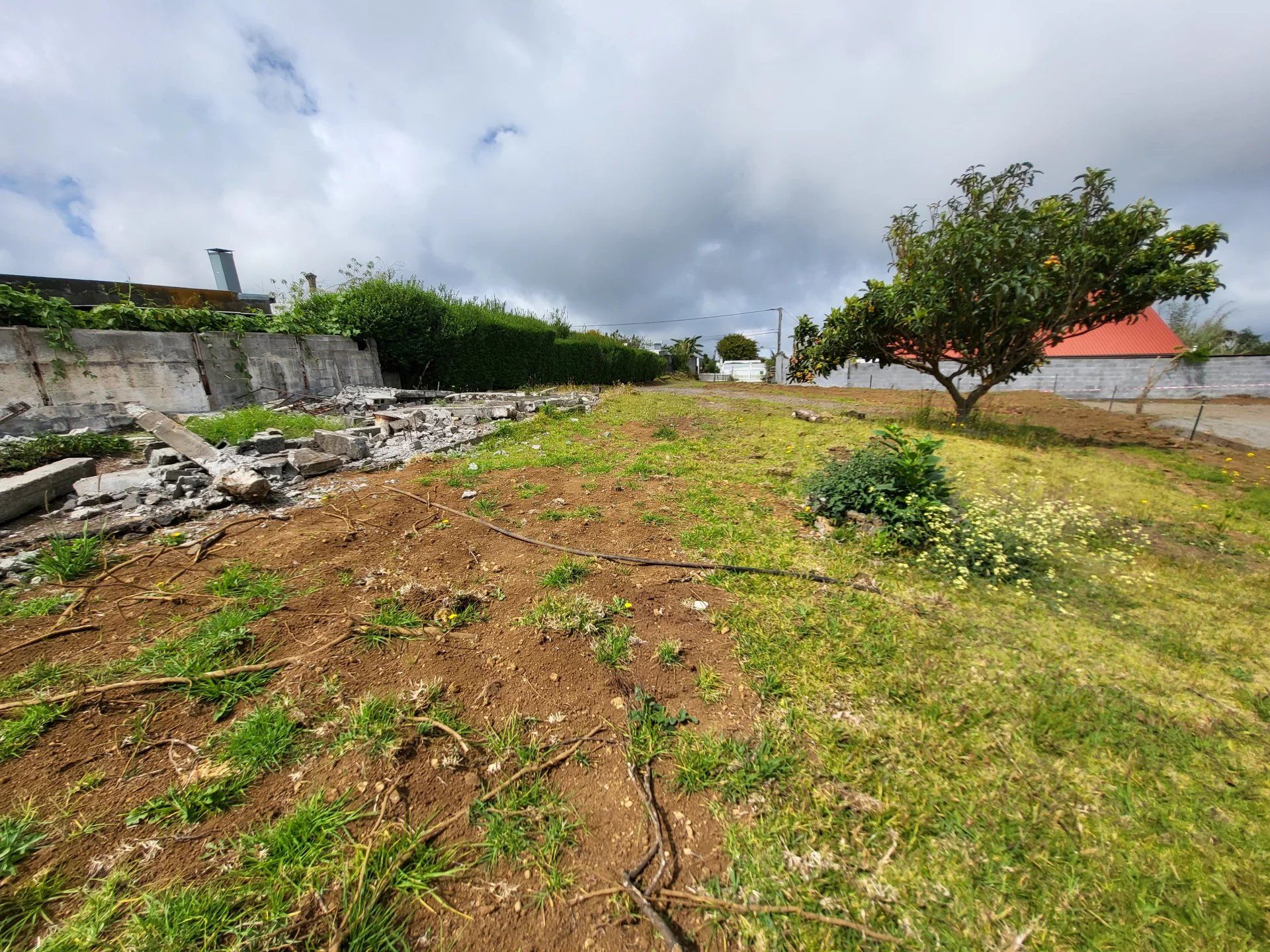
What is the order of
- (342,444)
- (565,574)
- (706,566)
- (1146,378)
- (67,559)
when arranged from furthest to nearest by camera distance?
(1146,378) < (342,444) < (706,566) < (565,574) < (67,559)

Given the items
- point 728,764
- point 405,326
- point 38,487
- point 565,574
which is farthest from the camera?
point 405,326

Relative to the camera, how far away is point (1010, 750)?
1748mm

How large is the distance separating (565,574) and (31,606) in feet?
8.98

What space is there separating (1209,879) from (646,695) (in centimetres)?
184

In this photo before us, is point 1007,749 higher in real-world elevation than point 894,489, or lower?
lower

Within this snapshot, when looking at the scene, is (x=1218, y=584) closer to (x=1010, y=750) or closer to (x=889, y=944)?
(x=1010, y=750)

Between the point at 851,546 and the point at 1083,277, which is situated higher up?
the point at 1083,277

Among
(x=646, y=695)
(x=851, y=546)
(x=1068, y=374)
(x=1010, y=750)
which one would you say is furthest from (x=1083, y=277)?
(x=1068, y=374)

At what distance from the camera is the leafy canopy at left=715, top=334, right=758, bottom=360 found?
42.3 m

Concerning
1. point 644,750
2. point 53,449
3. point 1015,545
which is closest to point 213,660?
point 644,750

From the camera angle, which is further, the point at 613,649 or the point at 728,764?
the point at 613,649

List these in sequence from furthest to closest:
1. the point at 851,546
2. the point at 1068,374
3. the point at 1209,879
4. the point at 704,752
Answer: the point at 1068,374 < the point at 851,546 < the point at 704,752 < the point at 1209,879

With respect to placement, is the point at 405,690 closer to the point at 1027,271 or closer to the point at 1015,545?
the point at 1015,545

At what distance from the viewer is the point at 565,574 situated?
2883 millimetres
